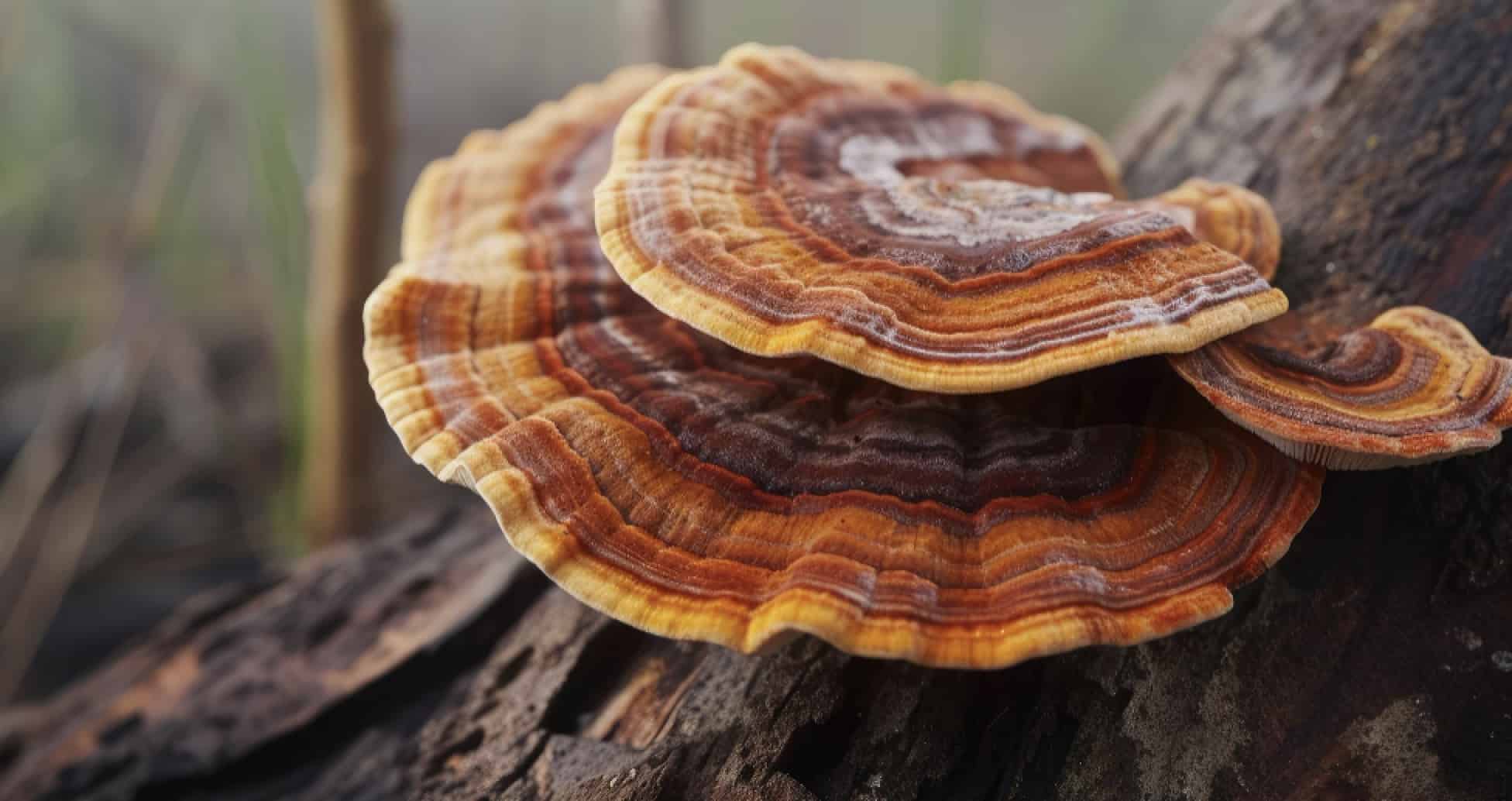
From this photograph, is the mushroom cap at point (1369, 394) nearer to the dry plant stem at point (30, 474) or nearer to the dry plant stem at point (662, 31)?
the dry plant stem at point (662, 31)

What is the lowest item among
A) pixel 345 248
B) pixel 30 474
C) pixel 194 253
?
pixel 30 474

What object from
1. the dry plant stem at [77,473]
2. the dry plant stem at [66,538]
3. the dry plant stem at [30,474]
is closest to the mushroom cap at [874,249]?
the dry plant stem at [77,473]

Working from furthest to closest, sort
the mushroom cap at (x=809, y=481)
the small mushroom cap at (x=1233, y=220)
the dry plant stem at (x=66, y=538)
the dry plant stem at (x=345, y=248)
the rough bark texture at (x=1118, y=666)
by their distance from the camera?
the dry plant stem at (x=66, y=538), the dry plant stem at (x=345, y=248), the small mushroom cap at (x=1233, y=220), the rough bark texture at (x=1118, y=666), the mushroom cap at (x=809, y=481)

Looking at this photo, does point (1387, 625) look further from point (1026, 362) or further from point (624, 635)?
point (624, 635)

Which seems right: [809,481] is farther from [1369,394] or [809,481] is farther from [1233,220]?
[1233,220]

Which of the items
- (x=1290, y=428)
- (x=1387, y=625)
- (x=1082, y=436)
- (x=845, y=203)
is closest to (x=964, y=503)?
(x=1082, y=436)

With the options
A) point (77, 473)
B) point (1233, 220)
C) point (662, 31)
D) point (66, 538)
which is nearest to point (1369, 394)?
point (1233, 220)
